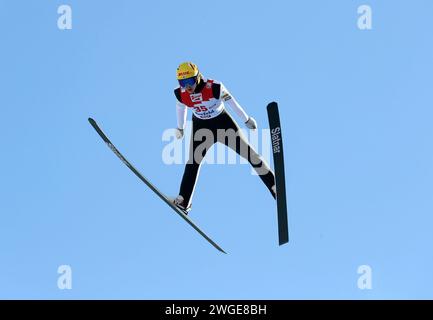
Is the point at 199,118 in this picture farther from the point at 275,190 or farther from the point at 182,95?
the point at 275,190

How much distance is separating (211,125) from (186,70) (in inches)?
46.5

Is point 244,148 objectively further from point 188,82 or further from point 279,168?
point 188,82

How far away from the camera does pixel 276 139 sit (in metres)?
14.9

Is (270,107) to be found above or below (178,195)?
above

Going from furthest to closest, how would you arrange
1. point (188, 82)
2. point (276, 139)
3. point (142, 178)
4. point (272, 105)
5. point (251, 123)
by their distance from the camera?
point (142, 178) < point (251, 123) < point (188, 82) < point (276, 139) < point (272, 105)

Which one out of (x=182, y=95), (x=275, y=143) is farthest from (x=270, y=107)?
(x=182, y=95)

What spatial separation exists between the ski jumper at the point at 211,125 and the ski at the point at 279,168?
2.21 ft

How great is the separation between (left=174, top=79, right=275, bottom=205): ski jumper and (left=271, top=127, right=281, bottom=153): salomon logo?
74cm

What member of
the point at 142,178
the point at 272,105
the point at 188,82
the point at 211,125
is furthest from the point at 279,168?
the point at 142,178

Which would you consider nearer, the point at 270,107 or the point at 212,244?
the point at 270,107

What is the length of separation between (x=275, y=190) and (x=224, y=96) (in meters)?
1.87

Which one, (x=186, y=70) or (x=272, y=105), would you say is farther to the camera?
(x=186, y=70)

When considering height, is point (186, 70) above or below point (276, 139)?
above
